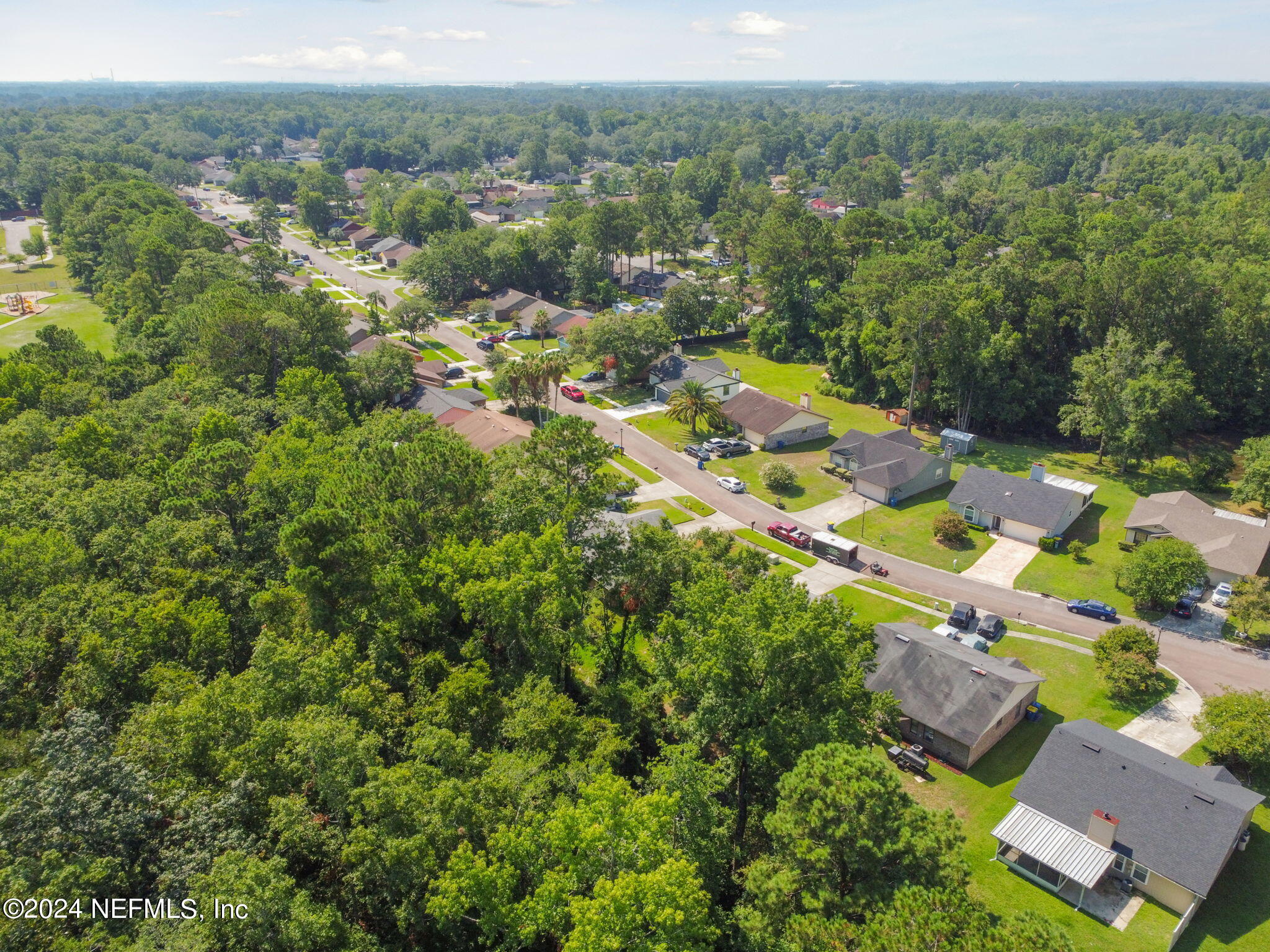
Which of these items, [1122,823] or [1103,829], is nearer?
[1103,829]

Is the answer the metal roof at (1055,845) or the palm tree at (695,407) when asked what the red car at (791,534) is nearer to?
the palm tree at (695,407)

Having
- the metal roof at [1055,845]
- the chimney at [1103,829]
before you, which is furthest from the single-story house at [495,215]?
the chimney at [1103,829]

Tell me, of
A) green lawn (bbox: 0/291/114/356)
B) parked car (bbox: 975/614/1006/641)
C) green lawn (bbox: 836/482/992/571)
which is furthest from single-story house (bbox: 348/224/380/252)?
parked car (bbox: 975/614/1006/641)

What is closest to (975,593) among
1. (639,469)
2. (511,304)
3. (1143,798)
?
(1143,798)

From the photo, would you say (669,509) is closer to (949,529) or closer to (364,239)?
(949,529)

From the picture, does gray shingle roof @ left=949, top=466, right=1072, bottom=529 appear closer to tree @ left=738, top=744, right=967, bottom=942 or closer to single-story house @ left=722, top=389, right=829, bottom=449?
single-story house @ left=722, top=389, right=829, bottom=449
